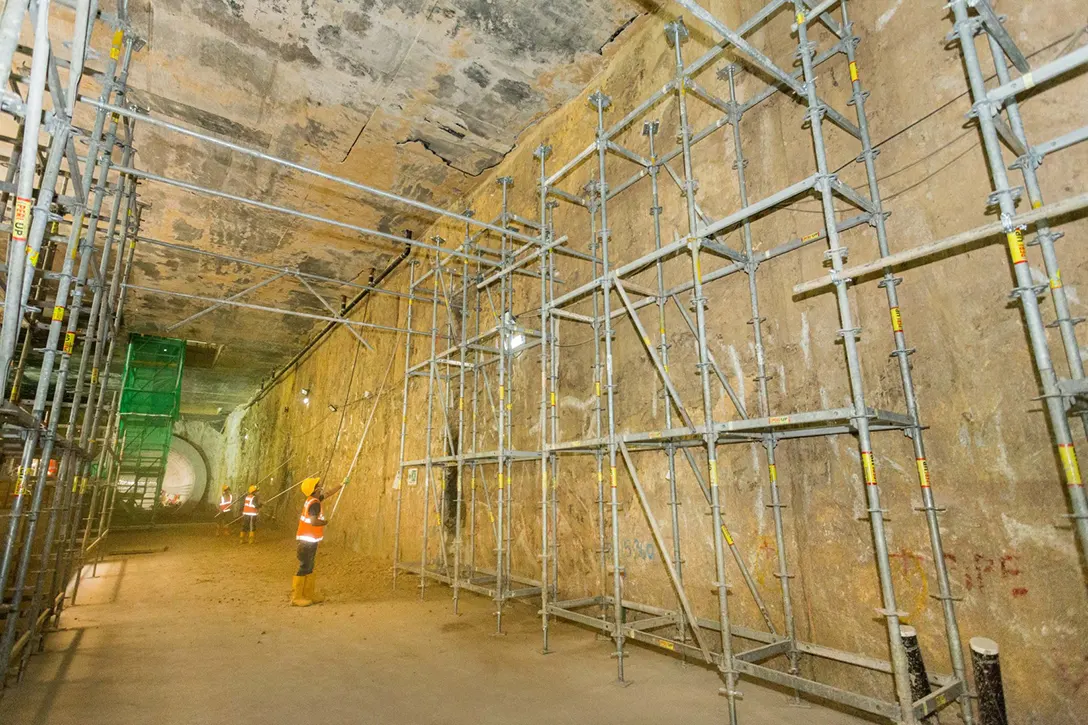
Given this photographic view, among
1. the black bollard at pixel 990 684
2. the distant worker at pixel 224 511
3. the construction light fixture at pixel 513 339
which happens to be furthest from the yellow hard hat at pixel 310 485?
the distant worker at pixel 224 511

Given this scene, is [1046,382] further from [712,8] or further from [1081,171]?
[712,8]

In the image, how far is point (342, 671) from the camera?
463 centimetres

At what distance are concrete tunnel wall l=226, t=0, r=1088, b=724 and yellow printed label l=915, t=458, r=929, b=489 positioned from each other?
10 centimetres

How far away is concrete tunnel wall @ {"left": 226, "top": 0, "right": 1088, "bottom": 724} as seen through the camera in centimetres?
316

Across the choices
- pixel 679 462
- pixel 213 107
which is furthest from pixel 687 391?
pixel 213 107

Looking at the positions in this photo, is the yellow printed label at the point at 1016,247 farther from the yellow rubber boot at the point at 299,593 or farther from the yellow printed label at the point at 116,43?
the yellow rubber boot at the point at 299,593

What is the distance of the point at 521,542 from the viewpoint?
7168 mm

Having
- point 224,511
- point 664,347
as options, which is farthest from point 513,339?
point 224,511

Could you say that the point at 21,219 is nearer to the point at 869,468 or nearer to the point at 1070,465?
the point at 869,468

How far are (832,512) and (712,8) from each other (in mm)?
4953

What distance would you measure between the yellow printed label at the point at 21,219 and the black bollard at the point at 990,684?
5.62 metres

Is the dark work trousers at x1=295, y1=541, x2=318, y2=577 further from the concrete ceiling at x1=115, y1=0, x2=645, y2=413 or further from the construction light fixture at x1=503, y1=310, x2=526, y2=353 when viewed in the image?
the concrete ceiling at x1=115, y1=0, x2=645, y2=413

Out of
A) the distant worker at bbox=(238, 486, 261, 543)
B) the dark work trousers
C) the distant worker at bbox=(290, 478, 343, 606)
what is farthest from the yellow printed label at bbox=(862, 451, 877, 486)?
the distant worker at bbox=(238, 486, 261, 543)

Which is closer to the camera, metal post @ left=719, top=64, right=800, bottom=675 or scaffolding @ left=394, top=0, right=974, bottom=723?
scaffolding @ left=394, top=0, right=974, bottom=723
